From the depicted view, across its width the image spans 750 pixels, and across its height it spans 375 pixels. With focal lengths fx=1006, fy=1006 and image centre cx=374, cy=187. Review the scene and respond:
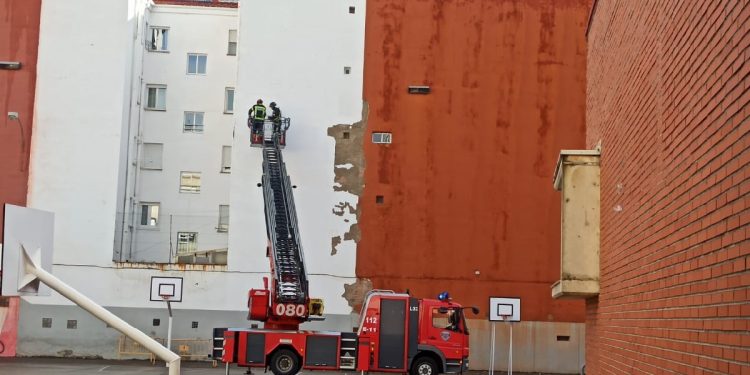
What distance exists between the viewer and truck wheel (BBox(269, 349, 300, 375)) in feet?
91.4

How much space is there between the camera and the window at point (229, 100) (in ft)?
142

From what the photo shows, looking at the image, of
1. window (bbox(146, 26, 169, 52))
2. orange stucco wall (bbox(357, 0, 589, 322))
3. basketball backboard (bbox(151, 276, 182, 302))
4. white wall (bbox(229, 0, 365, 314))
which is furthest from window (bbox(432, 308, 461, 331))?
window (bbox(146, 26, 169, 52))

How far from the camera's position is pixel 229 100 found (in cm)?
4347

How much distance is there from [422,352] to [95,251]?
15.8 m

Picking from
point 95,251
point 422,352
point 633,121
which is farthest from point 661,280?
point 95,251

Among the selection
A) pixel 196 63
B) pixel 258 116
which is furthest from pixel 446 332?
pixel 196 63

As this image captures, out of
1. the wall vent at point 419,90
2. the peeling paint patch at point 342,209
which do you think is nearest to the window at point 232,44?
the wall vent at point 419,90

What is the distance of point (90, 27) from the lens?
39.5 meters

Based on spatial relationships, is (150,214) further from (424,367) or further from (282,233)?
(424,367)

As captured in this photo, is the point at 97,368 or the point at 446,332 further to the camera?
the point at 97,368

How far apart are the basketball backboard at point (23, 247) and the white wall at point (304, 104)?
30.9 metres

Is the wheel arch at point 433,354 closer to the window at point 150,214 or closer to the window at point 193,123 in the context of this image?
the window at point 150,214

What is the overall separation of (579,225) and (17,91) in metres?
29.7

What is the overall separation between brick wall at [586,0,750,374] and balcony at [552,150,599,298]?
1289 millimetres
